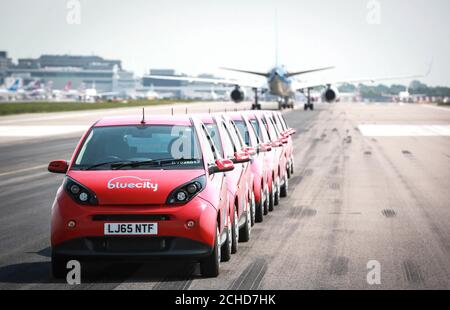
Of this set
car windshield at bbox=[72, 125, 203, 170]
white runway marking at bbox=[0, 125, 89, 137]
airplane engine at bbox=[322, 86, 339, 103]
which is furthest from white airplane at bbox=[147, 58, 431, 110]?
car windshield at bbox=[72, 125, 203, 170]

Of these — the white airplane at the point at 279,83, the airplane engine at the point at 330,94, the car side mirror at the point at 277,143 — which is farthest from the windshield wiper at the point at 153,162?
the airplane engine at the point at 330,94

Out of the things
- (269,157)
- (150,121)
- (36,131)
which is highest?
(150,121)

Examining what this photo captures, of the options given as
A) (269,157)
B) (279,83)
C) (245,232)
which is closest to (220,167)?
(245,232)

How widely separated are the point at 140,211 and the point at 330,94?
73.9 meters

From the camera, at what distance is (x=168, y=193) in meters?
9.62

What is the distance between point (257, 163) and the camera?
14.6m

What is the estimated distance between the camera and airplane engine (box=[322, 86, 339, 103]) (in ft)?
269

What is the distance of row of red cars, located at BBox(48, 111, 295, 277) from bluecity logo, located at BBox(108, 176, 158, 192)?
0.03 ft

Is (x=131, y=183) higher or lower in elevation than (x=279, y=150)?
higher

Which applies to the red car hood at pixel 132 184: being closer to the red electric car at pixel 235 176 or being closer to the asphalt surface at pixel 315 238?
the asphalt surface at pixel 315 238

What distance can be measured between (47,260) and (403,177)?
13.6m

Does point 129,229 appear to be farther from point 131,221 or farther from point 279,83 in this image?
point 279,83
